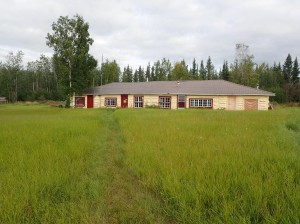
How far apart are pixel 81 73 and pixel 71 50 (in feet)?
12.2

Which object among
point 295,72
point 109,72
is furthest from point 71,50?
point 295,72

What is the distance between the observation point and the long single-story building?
106 ft

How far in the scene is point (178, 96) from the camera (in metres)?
35.0

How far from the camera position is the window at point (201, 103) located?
3384cm

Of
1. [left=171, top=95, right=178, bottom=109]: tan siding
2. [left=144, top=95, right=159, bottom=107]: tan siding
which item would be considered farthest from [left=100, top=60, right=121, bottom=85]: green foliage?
[left=171, top=95, right=178, bottom=109]: tan siding

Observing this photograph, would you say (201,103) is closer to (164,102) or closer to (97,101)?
(164,102)

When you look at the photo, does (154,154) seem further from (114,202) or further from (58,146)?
(58,146)

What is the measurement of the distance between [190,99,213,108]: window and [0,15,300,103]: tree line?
16.2 meters

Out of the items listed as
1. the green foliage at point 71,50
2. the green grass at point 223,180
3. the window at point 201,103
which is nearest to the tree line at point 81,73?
the green foliage at point 71,50

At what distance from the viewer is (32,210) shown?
3814mm

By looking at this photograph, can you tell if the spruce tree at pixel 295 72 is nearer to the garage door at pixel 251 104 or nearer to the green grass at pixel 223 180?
the garage door at pixel 251 104

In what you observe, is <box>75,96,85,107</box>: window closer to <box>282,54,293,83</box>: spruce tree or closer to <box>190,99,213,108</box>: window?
<box>190,99,213,108</box>: window

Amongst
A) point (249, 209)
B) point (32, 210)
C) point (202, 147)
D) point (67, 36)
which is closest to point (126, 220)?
point (32, 210)

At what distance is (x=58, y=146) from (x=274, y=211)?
6.38 m
